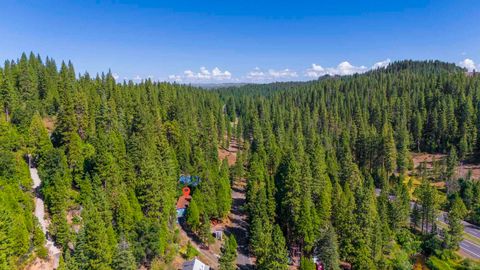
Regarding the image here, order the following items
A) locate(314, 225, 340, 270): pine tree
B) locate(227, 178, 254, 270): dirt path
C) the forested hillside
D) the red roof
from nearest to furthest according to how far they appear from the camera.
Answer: locate(314, 225, 340, 270): pine tree
the forested hillside
locate(227, 178, 254, 270): dirt path
the red roof

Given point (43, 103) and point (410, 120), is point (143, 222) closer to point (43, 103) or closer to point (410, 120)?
point (43, 103)

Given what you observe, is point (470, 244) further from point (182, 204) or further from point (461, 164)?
point (461, 164)

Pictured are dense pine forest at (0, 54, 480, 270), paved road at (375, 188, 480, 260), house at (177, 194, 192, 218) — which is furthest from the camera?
house at (177, 194, 192, 218)

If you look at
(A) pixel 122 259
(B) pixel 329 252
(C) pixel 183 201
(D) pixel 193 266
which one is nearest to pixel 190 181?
(C) pixel 183 201

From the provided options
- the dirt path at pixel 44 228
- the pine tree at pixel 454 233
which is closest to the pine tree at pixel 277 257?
the dirt path at pixel 44 228

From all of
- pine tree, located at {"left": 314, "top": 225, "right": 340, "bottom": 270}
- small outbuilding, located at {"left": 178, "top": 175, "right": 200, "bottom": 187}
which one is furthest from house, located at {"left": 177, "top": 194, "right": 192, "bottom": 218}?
pine tree, located at {"left": 314, "top": 225, "right": 340, "bottom": 270}

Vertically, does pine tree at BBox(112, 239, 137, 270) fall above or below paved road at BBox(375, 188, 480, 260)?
above

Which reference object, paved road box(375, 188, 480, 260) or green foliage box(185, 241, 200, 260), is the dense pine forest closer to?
green foliage box(185, 241, 200, 260)

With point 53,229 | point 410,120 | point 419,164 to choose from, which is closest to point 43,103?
point 53,229

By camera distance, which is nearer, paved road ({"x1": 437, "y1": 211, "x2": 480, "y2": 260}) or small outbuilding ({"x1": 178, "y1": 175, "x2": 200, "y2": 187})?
paved road ({"x1": 437, "y1": 211, "x2": 480, "y2": 260})

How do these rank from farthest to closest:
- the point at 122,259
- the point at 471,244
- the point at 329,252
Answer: the point at 471,244, the point at 329,252, the point at 122,259

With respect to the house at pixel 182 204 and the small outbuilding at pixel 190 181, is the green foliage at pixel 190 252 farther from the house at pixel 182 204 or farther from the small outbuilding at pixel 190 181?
the small outbuilding at pixel 190 181
